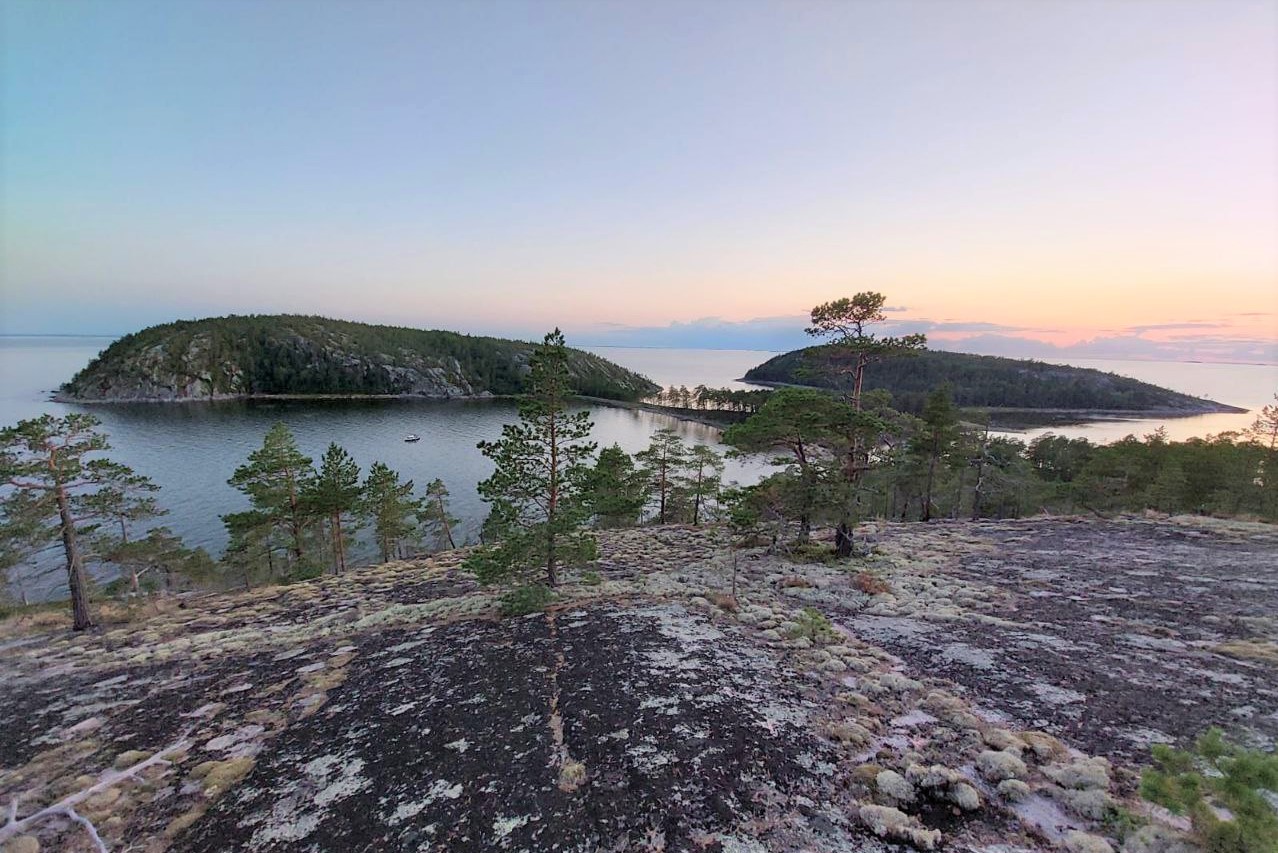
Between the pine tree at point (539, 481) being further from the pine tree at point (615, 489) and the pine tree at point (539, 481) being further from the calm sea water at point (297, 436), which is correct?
the calm sea water at point (297, 436)

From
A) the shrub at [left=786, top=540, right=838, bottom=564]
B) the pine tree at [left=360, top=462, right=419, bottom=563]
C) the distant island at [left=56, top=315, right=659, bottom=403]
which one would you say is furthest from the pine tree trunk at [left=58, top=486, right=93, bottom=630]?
the distant island at [left=56, top=315, right=659, bottom=403]

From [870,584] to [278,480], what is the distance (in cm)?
2941

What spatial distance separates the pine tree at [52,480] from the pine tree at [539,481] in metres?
12.6

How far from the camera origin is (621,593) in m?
14.7

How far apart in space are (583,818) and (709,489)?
30800mm

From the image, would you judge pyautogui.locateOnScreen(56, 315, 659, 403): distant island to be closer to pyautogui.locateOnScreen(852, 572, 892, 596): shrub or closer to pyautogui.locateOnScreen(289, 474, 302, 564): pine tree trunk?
pyautogui.locateOnScreen(289, 474, 302, 564): pine tree trunk

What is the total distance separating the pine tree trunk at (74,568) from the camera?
15992 millimetres

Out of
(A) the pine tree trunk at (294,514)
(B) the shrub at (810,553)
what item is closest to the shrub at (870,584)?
(B) the shrub at (810,553)

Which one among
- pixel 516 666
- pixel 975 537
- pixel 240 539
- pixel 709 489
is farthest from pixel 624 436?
pixel 516 666

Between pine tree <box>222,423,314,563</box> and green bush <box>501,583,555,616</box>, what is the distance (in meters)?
19.9

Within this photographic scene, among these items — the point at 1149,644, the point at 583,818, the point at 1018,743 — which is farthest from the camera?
the point at 1149,644

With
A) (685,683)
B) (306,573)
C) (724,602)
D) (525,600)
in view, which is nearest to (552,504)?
(525,600)

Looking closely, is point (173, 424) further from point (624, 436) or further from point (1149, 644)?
point (1149, 644)

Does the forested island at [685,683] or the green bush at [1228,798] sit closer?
the green bush at [1228,798]
